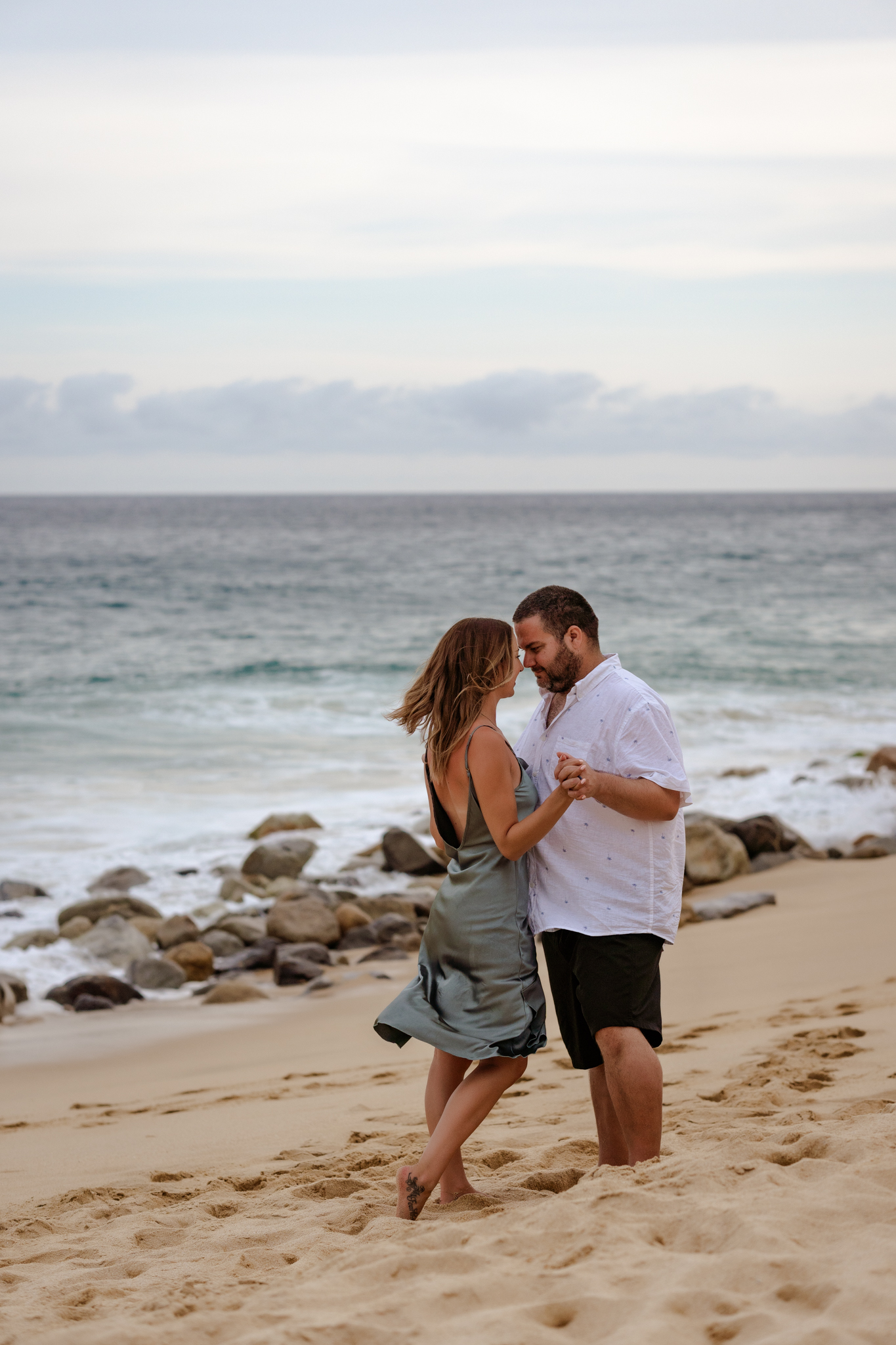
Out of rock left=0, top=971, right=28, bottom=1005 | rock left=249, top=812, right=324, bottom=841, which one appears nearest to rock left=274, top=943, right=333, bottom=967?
rock left=0, top=971, right=28, bottom=1005

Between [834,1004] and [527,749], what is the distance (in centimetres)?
334

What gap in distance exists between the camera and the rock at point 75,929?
8.41m

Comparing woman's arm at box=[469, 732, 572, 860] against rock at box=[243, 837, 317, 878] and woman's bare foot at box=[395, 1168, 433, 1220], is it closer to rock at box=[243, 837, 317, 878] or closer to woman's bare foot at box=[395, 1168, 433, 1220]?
woman's bare foot at box=[395, 1168, 433, 1220]

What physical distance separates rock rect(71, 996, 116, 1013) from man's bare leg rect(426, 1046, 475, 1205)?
4239mm

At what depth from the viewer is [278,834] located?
11.2 meters

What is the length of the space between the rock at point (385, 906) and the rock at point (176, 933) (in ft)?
4.64

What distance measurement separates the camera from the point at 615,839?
3285 millimetres

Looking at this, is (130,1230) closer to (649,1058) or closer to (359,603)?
(649,1058)

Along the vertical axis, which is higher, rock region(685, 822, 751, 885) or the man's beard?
the man's beard

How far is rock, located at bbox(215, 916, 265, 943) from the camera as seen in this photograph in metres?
8.40

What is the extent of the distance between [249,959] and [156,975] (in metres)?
0.73

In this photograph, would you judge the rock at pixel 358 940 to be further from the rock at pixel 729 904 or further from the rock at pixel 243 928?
the rock at pixel 729 904

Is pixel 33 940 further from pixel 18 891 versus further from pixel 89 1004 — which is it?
pixel 89 1004

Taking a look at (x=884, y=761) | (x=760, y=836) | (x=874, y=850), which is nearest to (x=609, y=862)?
(x=760, y=836)
